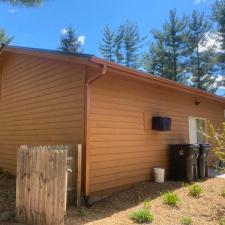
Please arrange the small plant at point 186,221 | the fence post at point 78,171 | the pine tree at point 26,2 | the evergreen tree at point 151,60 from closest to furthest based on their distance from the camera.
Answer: the small plant at point 186,221
the fence post at point 78,171
the pine tree at point 26,2
the evergreen tree at point 151,60

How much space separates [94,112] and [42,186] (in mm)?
2246

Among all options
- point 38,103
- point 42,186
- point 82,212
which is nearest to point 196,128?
point 38,103

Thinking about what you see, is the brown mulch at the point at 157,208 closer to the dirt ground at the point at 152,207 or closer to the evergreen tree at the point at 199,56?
the dirt ground at the point at 152,207

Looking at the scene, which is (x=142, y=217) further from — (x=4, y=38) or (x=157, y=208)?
(x=4, y=38)

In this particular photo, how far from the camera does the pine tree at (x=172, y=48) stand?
83.6ft

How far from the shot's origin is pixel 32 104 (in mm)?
9039

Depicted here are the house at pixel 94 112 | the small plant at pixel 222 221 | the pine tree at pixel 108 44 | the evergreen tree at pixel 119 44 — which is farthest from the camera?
the pine tree at pixel 108 44

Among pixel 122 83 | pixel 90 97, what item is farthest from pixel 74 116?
pixel 122 83

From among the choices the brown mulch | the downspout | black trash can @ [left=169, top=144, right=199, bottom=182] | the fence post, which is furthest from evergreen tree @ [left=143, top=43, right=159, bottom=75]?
the fence post

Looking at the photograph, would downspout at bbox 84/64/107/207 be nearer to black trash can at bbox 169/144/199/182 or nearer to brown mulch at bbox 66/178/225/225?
brown mulch at bbox 66/178/225/225

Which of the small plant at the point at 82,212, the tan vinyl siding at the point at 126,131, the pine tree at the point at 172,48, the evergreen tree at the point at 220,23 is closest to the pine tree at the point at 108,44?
the pine tree at the point at 172,48

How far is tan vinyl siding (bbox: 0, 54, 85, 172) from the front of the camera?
7207 mm

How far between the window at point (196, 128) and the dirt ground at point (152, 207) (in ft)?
9.40

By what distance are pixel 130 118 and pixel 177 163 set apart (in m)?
2.11
